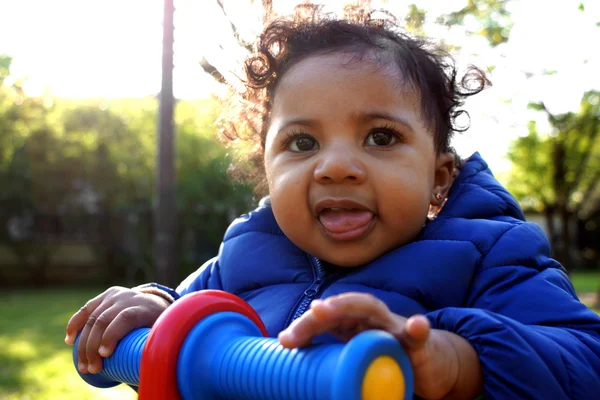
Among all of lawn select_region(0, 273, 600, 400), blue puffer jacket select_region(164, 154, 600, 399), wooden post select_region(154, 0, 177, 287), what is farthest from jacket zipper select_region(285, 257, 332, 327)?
lawn select_region(0, 273, 600, 400)

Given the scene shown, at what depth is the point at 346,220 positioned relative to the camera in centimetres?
166

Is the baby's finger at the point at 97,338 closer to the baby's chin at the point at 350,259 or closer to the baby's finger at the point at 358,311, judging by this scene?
the baby's chin at the point at 350,259

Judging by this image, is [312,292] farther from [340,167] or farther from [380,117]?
[380,117]

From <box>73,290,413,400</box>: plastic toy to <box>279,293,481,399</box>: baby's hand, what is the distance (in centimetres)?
4

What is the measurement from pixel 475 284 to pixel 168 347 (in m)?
0.86

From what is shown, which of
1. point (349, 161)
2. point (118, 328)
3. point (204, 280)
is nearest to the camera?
point (118, 328)

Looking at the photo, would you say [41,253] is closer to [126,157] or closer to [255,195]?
[126,157]

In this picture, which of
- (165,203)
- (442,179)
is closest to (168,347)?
(442,179)

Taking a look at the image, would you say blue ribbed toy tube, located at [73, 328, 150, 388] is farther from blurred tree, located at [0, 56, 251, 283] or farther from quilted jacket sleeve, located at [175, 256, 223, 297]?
blurred tree, located at [0, 56, 251, 283]

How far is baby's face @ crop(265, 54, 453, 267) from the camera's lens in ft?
5.35

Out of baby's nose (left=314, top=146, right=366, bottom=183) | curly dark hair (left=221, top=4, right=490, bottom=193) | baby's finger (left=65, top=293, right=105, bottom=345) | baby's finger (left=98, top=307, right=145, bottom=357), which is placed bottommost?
baby's finger (left=65, top=293, right=105, bottom=345)

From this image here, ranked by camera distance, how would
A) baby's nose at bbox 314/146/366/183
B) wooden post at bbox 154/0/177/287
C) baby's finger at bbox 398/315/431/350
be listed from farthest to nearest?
wooden post at bbox 154/0/177/287 < baby's nose at bbox 314/146/366/183 < baby's finger at bbox 398/315/431/350

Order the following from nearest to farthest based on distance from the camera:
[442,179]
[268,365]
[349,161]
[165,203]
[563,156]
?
[268,365], [349,161], [442,179], [165,203], [563,156]

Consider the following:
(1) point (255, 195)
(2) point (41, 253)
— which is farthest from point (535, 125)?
(1) point (255, 195)
